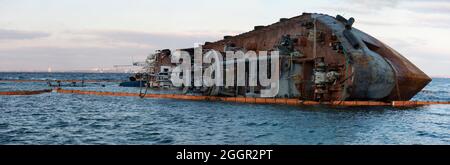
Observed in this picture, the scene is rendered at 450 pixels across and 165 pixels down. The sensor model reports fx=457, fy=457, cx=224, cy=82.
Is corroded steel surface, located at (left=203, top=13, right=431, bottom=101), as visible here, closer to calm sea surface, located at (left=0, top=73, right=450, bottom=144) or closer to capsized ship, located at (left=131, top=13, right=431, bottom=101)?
capsized ship, located at (left=131, top=13, right=431, bottom=101)

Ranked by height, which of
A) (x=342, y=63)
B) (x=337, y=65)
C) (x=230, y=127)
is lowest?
(x=230, y=127)

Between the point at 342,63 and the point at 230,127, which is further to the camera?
the point at 342,63

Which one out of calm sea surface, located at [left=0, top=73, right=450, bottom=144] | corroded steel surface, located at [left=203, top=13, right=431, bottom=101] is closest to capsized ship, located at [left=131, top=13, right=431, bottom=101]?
corroded steel surface, located at [left=203, top=13, right=431, bottom=101]

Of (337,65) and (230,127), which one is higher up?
(337,65)

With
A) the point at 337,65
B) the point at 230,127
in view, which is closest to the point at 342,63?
the point at 337,65

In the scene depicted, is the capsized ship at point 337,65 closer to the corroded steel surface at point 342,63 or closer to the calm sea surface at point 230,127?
the corroded steel surface at point 342,63

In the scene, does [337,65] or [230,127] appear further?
[337,65]

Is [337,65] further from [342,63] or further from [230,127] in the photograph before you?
[230,127]

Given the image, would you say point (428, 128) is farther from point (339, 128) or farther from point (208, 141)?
point (208, 141)

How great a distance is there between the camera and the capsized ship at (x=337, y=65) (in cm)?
4449

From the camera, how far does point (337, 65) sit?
1777 inches

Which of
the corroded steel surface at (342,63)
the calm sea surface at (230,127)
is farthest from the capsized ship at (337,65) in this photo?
the calm sea surface at (230,127)

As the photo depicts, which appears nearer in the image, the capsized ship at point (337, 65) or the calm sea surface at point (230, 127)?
the calm sea surface at point (230, 127)
